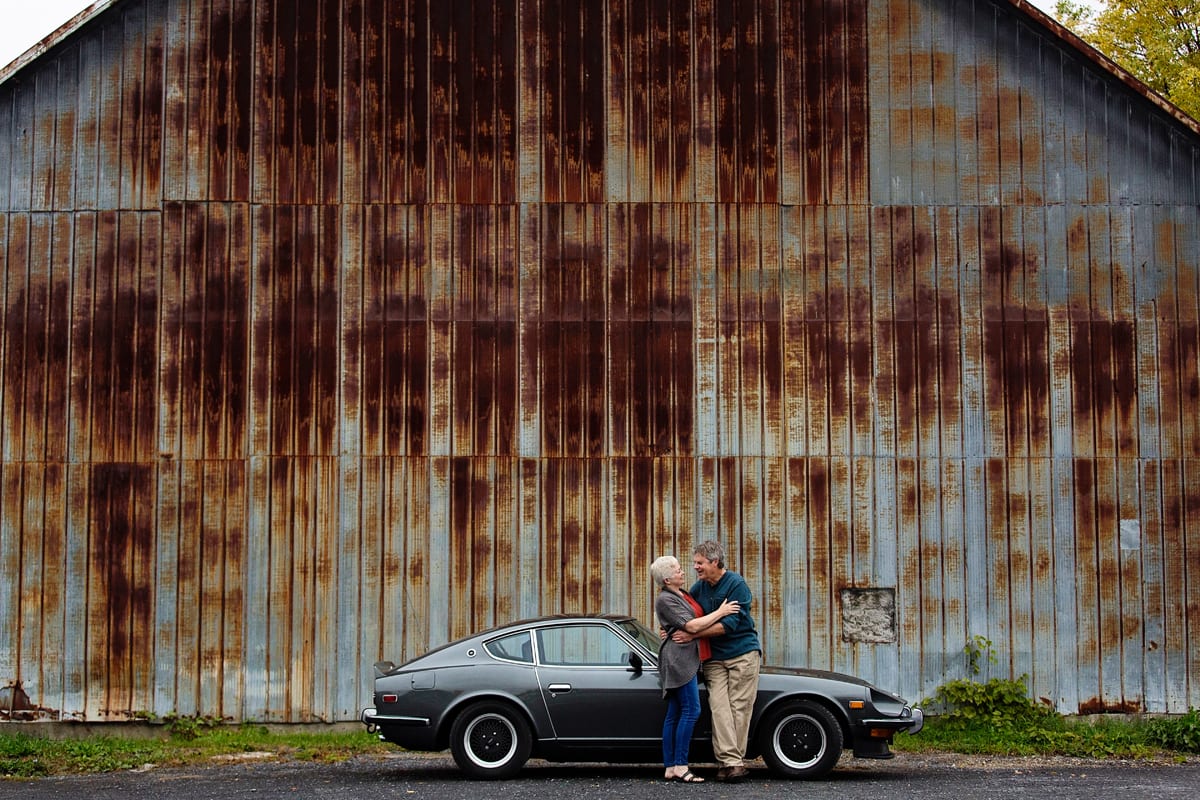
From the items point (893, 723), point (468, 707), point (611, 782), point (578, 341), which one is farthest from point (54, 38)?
point (893, 723)

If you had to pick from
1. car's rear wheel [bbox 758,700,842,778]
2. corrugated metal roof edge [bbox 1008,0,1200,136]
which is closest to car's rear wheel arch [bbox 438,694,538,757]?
car's rear wheel [bbox 758,700,842,778]

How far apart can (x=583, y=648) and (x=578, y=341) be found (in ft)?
11.7

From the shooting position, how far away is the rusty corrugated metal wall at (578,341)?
12453 millimetres

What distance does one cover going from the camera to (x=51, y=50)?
42.0ft

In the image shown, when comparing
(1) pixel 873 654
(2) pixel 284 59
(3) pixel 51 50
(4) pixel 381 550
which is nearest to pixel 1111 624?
(1) pixel 873 654

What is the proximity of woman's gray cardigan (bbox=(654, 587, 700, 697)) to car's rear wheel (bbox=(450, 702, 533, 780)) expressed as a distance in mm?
1160

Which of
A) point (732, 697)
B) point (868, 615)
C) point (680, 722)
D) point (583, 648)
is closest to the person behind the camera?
point (680, 722)

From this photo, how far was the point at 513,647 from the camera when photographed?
10.4 metres

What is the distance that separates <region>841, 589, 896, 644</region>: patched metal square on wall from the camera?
40.8 feet

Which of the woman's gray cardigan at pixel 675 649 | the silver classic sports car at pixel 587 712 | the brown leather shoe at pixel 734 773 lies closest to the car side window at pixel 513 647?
the silver classic sports car at pixel 587 712

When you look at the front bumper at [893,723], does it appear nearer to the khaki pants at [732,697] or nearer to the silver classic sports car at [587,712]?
the silver classic sports car at [587,712]

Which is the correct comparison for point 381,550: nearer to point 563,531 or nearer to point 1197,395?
point 563,531

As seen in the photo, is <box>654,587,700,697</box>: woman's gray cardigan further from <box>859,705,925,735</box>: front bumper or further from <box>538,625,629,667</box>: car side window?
<box>859,705,925,735</box>: front bumper

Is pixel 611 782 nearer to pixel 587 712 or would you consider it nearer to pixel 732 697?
pixel 587 712
